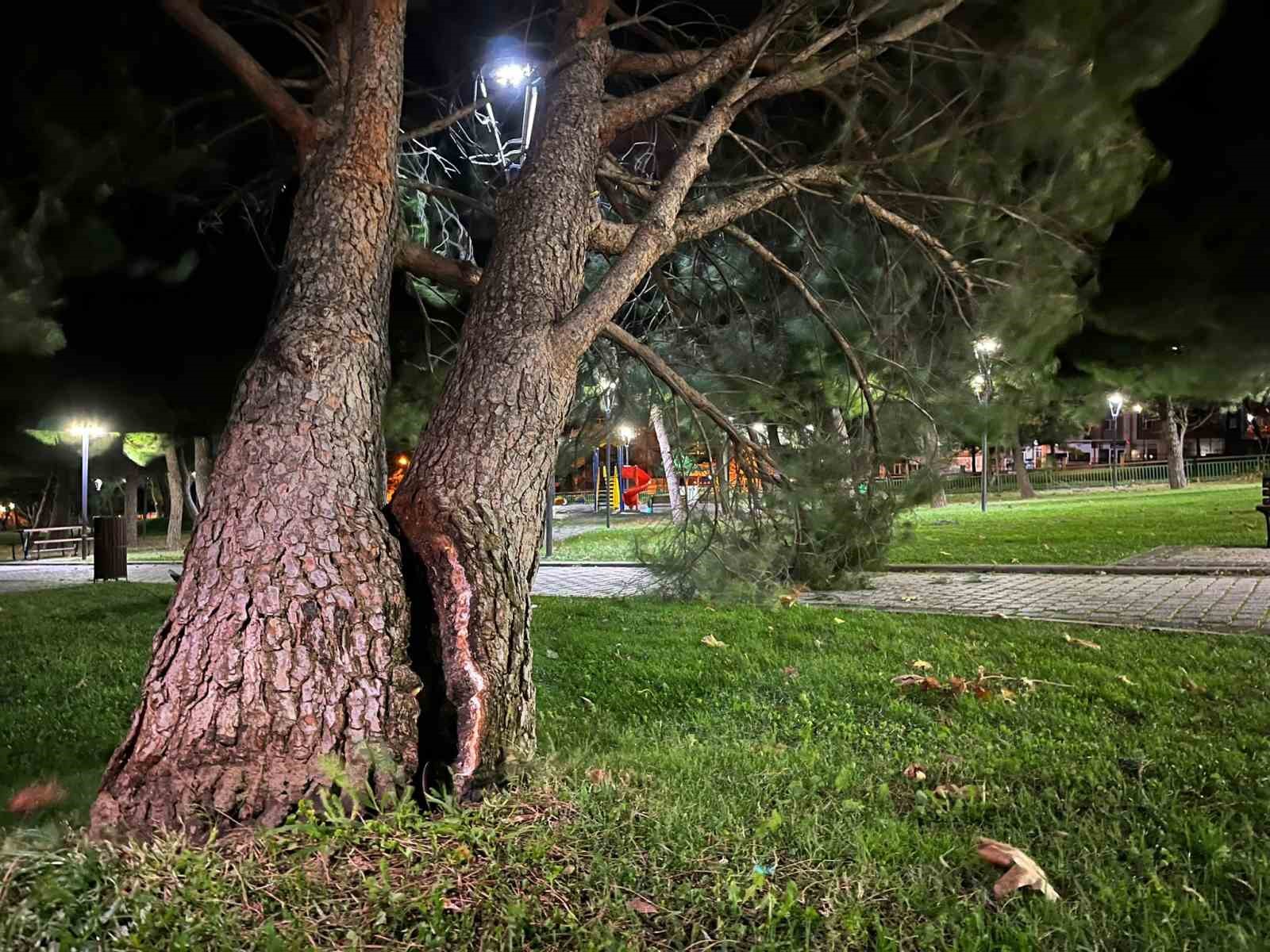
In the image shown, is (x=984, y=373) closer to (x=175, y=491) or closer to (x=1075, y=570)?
(x=1075, y=570)

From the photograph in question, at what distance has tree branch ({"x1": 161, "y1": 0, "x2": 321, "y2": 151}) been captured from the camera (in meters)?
3.82

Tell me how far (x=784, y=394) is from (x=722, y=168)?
76.2 inches

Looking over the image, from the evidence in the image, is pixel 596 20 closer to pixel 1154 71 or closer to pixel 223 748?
pixel 1154 71

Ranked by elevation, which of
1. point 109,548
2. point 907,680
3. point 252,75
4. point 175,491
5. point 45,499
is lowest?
point 907,680

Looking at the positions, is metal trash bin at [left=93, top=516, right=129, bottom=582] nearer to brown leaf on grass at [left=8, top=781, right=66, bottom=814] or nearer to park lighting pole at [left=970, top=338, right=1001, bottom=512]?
brown leaf on grass at [left=8, top=781, right=66, bottom=814]

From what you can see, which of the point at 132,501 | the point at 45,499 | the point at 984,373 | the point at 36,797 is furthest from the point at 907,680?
the point at 45,499

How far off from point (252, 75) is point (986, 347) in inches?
190

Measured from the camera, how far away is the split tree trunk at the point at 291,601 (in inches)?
92.5

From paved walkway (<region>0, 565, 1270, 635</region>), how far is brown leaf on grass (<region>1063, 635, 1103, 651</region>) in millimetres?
950

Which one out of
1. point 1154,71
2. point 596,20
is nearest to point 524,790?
point 596,20

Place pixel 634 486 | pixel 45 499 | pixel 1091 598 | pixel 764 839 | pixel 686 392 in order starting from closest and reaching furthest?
pixel 764 839 → pixel 686 392 → pixel 1091 598 → pixel 634 486 → pixel 45 499

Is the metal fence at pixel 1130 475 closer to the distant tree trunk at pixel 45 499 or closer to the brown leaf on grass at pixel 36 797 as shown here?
the brown leaf on grass at pixel 36 797

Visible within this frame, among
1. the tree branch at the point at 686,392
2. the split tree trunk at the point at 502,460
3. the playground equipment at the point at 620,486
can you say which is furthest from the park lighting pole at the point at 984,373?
the playground equipment at the point at 620,486

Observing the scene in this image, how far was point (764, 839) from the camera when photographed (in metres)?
2.44
